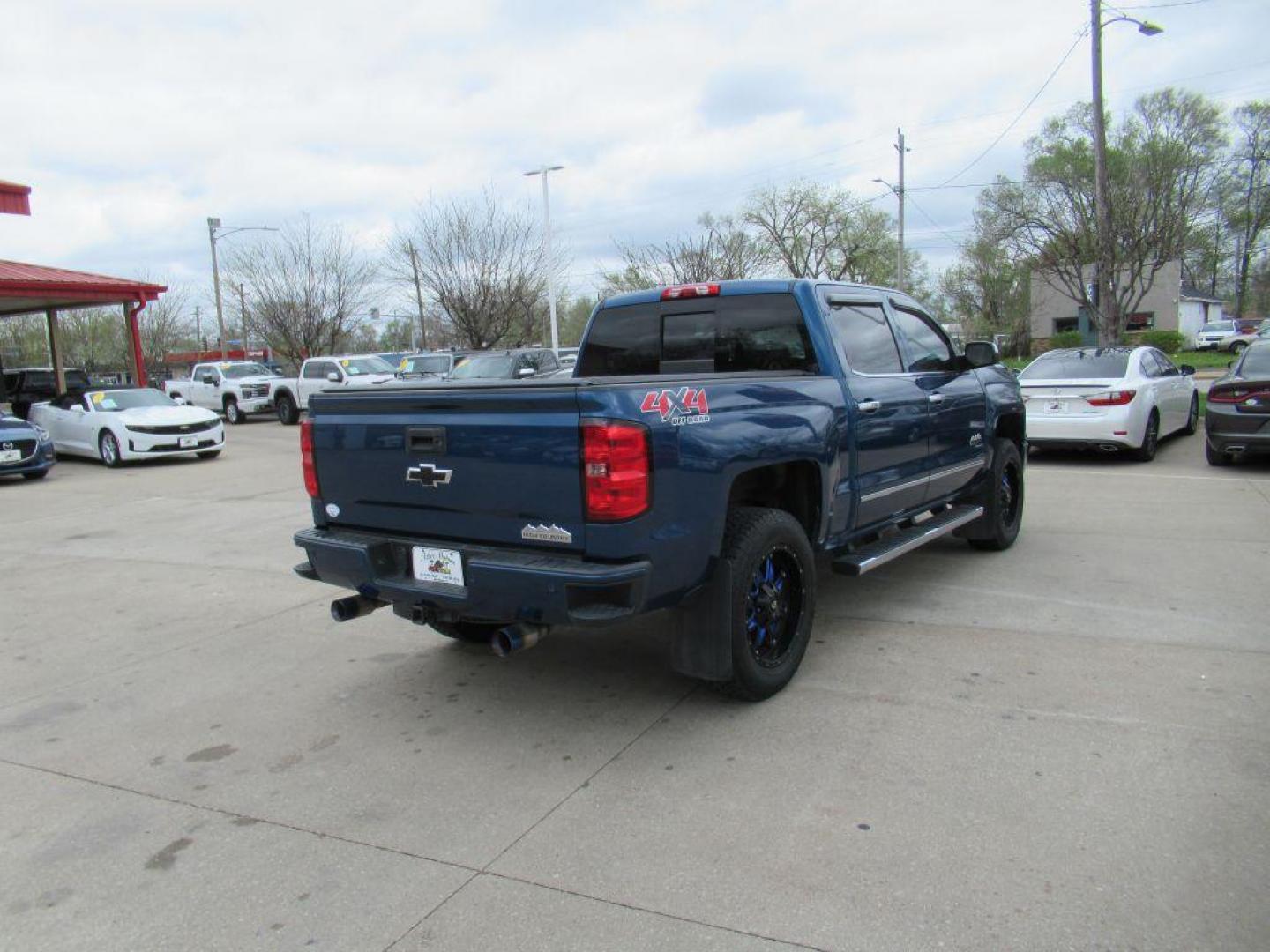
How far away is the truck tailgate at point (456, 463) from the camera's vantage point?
3.54 meters

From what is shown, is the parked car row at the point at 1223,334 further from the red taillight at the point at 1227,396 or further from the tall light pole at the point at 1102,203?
the red taillight at the point at 1227,396

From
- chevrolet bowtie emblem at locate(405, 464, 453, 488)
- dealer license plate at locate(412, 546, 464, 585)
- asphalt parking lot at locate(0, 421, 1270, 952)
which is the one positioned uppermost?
chevrolet bowtie emblem at locate(405, 464, 453, 488)

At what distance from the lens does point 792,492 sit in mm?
4609

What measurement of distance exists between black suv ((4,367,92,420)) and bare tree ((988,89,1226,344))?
23.4m

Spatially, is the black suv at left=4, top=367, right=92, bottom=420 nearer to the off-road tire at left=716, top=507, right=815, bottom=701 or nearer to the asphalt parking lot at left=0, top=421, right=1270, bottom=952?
the asphalt parking lot at left=0, top=421, right=1270, bottom=952

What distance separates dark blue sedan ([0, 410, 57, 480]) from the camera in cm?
1351

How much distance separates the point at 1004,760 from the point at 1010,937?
1123 mm

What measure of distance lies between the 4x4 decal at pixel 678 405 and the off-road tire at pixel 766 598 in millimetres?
594

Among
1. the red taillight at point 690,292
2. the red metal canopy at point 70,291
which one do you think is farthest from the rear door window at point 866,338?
the red metal canopy at point 70,291

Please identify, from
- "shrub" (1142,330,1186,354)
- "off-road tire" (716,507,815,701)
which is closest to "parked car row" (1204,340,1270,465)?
"off-road tire" (716,507,815,701)

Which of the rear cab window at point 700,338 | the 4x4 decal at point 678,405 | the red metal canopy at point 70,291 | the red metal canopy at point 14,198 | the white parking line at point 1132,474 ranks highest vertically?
the red metal canopy at point 14,198

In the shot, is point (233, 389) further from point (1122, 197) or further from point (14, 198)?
point (1122, 197)

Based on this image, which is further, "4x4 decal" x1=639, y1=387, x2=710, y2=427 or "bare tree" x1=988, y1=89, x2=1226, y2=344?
"bare tree" x1=988, y1=89, x2=1226, y2=344

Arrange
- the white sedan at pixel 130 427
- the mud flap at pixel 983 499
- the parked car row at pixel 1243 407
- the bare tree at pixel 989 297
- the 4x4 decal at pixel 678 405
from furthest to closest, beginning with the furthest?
the bare tree at pixel 989 297, the white sedan at pixel 130 427, the parked car row at pixel 1243 407, the mud flap at pixel 983 499, the 4x4 decal at pixel 678 405
